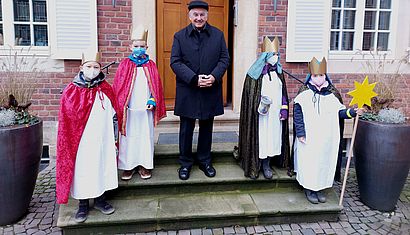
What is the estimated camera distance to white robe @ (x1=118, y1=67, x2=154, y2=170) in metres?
3.48

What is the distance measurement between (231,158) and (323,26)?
2.65 meters

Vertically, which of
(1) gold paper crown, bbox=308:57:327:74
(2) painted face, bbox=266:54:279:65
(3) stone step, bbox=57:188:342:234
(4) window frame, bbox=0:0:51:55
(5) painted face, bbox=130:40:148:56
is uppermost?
(4) window frame, bbox=0:0:51:55

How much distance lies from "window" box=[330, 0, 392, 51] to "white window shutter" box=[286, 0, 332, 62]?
1.26ft

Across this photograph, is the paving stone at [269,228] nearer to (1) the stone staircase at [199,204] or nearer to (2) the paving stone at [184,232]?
(1) the stone staircase at [199,204]

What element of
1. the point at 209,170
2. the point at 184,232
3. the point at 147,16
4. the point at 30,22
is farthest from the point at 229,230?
the point at 30,22

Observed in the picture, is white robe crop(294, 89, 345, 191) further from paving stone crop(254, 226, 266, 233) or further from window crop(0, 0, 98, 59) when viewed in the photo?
window crop(0, 0, 98, 59)

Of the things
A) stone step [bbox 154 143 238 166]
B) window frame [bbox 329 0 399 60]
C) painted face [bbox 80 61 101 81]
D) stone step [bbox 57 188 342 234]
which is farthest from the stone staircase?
window frame [bbox 329 0 399 60]

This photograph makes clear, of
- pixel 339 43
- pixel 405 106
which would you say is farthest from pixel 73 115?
pixel 405 106

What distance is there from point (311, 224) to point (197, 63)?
6.48 feet

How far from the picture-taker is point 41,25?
500cm

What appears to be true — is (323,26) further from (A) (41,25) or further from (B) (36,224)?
(B) (36,224)

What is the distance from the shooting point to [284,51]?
17.6 feet

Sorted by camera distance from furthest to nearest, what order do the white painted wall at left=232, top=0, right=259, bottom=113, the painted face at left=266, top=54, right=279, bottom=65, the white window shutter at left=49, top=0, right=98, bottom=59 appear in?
the white painted wall at left=232, top=0, right=259, bottom=113 < the white window shutter at left=49, top=0, right=98, bottom=59 < the painted face at left=266, top=54, right=279, bottom=65

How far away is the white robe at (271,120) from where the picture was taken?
141 inches
